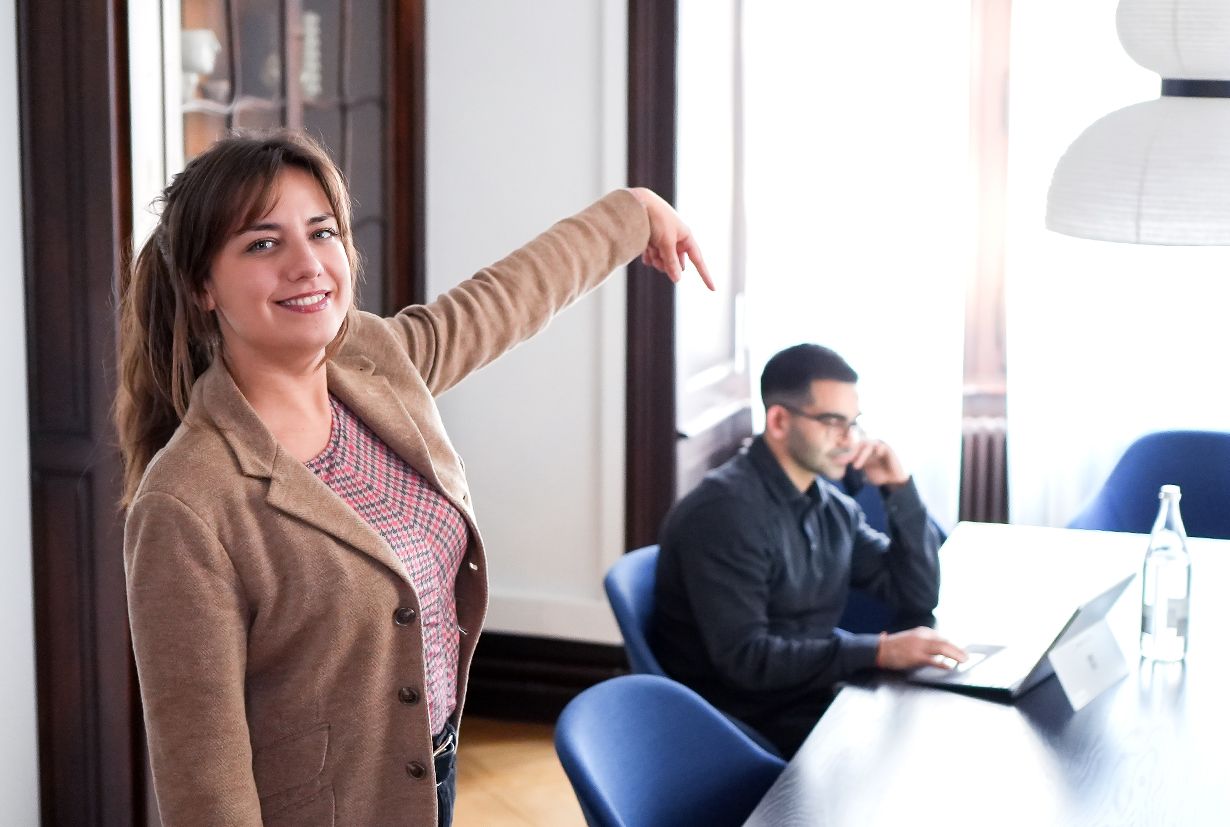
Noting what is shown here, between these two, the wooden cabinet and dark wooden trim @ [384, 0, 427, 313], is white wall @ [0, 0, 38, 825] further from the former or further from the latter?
dark wooden trim @ [384, 0, 427, 313]

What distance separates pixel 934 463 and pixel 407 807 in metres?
2.96

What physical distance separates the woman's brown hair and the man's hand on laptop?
3.62 ft

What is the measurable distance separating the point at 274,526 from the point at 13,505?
1578 millimetres

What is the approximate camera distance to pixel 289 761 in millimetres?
1556

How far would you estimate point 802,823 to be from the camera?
5.77 feet

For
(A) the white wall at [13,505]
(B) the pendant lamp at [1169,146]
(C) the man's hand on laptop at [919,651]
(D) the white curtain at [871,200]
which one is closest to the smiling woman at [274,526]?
(C) the man's hand on laptop at [919,651]

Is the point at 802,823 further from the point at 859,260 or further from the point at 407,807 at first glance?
the point at 859,260

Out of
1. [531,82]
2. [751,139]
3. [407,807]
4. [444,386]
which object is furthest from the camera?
[751,139]

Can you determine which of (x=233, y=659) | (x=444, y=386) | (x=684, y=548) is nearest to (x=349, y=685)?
(x=233, y=659)

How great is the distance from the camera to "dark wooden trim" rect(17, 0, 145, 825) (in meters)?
2.76

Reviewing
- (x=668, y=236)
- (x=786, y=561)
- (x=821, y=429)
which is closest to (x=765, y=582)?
(x=786, y=561)

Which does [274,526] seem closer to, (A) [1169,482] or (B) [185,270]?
(B) [185,270]

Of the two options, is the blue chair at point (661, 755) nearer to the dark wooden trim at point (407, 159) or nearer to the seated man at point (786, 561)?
the seated man at point (786, 561)

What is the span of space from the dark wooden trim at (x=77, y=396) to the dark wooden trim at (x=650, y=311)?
1531mm
